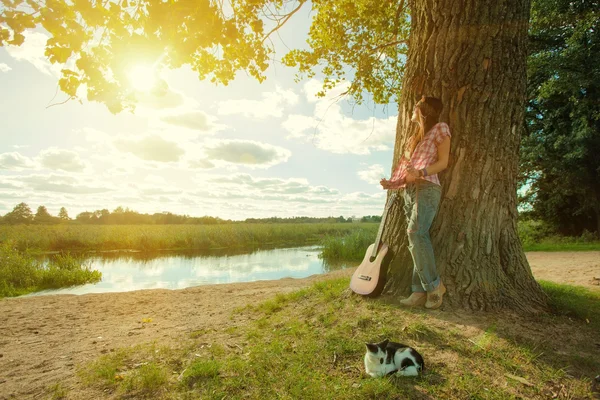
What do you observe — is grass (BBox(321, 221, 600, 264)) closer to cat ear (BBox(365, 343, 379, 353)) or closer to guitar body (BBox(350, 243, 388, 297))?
guitar body (BBox(350, 243, 388, 297))

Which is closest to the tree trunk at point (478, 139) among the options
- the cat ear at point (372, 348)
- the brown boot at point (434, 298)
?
the brown boot at point (434, 298)

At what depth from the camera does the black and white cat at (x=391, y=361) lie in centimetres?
243

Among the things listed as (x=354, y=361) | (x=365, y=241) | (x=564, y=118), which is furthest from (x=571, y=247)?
(x=354, y=361)

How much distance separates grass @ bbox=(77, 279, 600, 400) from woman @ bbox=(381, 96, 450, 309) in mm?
222

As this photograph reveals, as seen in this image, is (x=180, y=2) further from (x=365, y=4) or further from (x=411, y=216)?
(x=365, y=4)

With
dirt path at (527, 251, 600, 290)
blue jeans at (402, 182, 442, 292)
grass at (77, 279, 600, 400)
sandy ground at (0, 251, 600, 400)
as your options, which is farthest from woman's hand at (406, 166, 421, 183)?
dirt path at (527, 251, 600, 290)

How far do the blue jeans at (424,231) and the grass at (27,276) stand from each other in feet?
28.1

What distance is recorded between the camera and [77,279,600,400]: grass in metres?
2.33

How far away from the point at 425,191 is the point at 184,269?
34.0 ft

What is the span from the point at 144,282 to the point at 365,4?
8.61m

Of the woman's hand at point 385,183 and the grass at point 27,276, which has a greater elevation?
the woman's hand at point 385,183

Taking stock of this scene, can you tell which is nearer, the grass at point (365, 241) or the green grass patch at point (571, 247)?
the green grass patch at point (571, 247)

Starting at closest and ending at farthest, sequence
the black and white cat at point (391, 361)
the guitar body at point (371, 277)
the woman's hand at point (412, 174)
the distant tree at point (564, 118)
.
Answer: the black and white cat at point (391, 361) < the woman's hand at point (412, 174) < the guitar body at point (371, 277) < the distant tree at point (564, 118)

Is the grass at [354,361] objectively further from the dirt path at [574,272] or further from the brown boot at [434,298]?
the dirt path at [574,272]
